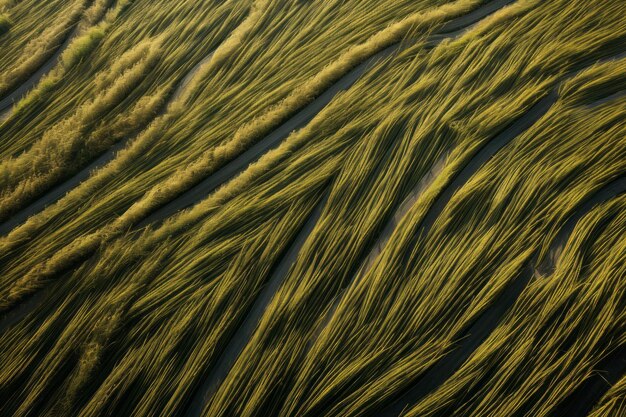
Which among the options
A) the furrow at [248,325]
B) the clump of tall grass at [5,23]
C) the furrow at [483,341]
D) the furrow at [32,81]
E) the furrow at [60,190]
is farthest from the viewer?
the clump of tall grass at [5,23]

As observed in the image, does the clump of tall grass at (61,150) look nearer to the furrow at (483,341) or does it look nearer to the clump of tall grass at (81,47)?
the clump of tall grass at (81,47)

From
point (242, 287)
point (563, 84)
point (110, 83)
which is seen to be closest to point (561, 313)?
point (563, 84)

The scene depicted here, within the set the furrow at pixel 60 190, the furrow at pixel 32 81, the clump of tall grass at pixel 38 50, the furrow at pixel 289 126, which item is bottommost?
the furrow at pixel 289 126

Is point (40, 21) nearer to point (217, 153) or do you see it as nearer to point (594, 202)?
point (217, 153)

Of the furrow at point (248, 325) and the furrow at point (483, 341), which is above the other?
the furrow at point (248, 325)

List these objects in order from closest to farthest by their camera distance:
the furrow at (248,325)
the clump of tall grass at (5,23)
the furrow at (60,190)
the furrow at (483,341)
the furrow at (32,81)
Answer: the furrow at (483,341) → the furrow at (248,325) → the furrow at (60,190) → the furrow at (32,81) → the clump of tall grass at (5,23)

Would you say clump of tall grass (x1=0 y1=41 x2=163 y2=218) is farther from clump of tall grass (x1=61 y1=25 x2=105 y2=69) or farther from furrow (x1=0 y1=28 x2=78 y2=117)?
furrow (x1=0 y1=28 x2=78 y2=117)

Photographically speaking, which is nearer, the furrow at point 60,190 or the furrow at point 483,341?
the furrow at point 483,341

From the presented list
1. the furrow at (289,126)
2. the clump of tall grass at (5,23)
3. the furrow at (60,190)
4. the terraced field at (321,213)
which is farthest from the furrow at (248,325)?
the clump of tall grass at (5,23)

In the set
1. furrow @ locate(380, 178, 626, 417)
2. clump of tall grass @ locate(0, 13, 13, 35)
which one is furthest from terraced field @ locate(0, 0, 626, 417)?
clump of tall grass @ locate(0, 13, 13, 35)
